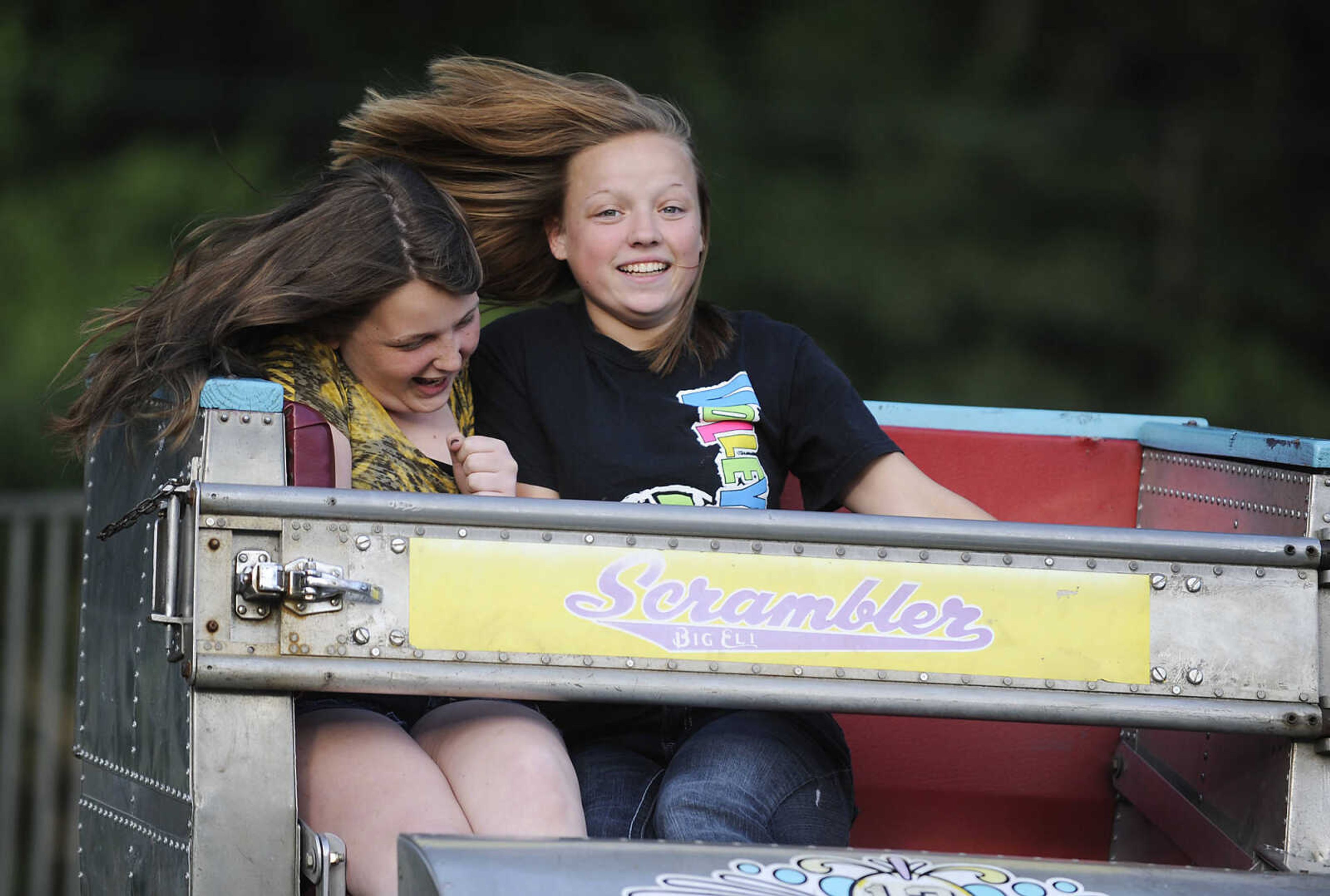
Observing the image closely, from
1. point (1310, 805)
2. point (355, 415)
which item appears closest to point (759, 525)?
point (355, 415)

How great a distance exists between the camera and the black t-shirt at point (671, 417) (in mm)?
2199

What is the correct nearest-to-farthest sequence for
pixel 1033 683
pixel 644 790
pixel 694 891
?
pixel 694 891
pixel 1033 683
pixel 644 790

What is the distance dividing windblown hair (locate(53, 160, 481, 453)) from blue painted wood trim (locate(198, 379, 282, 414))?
0.31 ft

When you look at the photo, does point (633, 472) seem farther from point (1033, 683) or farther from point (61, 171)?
point (61, 171)

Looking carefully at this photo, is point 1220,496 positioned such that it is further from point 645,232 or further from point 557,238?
point 557,238

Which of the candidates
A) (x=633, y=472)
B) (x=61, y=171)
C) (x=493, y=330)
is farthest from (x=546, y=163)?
(x=61, y=171)

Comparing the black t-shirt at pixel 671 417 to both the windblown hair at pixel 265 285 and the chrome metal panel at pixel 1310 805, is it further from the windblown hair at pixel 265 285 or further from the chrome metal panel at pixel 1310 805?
the chrome metal panel at pixel 1310 805

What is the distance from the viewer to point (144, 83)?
619cm

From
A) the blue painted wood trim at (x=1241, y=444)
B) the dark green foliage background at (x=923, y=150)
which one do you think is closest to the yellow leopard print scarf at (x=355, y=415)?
the blue painted wood trim at (x=1241, y=444)

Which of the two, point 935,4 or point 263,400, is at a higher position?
point 935,4

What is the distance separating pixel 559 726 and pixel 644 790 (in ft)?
0.58

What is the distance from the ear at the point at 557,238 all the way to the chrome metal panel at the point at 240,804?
39.6 inches

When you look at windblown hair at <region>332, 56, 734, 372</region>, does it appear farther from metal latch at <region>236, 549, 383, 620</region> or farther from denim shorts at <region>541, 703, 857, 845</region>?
metal latch at <region>236, 549, 383, 620</region>

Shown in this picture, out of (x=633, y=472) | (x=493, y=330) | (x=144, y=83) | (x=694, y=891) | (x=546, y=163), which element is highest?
(x=144, y=83)
